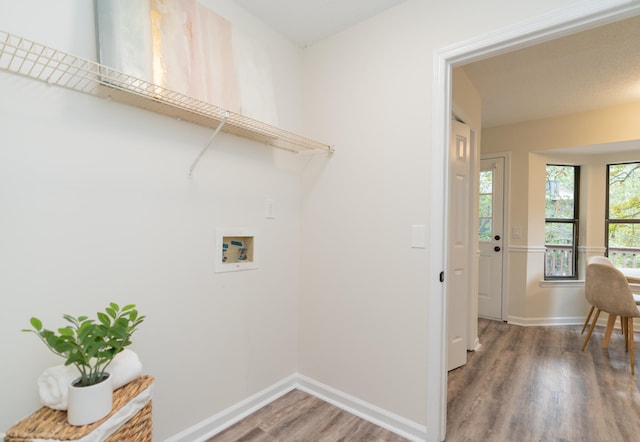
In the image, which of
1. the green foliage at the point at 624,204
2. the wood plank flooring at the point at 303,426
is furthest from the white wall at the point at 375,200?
the green foliage at the point at 624,204

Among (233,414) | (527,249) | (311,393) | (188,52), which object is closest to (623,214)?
(527,249)

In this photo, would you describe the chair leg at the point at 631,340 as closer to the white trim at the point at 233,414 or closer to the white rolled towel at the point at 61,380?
the white trim at the point at 233,414

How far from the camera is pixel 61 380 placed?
1048 millimetres

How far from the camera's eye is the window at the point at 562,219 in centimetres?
Result: 417

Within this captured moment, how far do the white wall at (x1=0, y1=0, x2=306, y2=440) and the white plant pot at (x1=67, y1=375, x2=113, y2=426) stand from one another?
36 cm

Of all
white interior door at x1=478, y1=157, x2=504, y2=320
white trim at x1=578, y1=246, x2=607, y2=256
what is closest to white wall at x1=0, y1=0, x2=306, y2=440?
white interior door at x1=478, y1=157, x2=504, y2=320

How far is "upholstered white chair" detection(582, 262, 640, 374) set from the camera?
2.74 metres

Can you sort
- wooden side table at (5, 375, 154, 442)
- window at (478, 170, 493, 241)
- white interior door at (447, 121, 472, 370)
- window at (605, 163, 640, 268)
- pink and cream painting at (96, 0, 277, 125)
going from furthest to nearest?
window at (478, 170, 493, 241) → window at (605, 163, 640, 268) → white interior door at (447, 121, 472, 370) → pink and cream painting at (96, 0, 277, 125) → wooden side table at (5, 375, 154, 442)

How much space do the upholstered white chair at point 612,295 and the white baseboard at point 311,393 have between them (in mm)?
2246

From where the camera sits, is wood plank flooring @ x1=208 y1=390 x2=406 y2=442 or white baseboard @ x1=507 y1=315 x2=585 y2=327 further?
white baseboard @ x1=507 y1=315 x2=585 y2=327

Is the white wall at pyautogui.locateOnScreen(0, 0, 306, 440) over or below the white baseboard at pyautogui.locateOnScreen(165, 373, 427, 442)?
over

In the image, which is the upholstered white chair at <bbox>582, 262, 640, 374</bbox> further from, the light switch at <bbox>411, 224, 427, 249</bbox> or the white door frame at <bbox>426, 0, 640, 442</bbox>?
the light switch at <bbox>411, 224, 427, 249</bbox>

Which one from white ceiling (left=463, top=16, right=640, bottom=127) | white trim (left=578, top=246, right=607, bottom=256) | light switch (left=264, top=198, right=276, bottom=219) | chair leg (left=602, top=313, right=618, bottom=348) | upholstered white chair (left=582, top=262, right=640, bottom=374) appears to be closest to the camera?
light switch (left=264, top=198, right=276, bottom=219)

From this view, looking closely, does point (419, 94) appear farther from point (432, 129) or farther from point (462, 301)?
point (462, 301)
